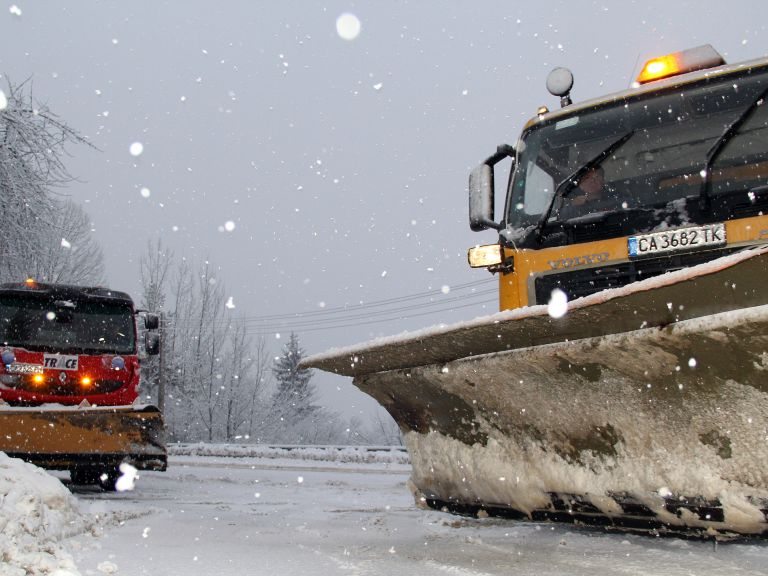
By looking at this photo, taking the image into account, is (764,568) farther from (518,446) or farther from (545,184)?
(545,184)

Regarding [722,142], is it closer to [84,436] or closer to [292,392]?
[84,436]

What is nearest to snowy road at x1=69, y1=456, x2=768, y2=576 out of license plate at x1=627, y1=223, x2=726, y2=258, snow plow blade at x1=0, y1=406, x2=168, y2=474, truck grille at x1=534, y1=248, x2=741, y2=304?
snow plow blade at x1=0, y1=406, x2=168, y2=474

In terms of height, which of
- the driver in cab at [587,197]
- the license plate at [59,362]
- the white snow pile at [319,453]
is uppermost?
the driver in cab at [587,197]

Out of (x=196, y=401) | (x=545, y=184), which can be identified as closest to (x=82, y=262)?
(x=196, y=401)

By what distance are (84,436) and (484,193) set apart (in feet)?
12.8

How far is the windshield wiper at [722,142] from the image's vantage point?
152 inches

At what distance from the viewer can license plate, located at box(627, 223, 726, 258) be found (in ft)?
12.1

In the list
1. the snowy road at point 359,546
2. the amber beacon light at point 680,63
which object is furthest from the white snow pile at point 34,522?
the amber beacon light at point 680,63

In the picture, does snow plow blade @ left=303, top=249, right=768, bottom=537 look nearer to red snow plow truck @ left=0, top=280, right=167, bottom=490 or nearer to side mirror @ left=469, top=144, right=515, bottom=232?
side mirror @ left=469, top=144, right=515, bottom=232

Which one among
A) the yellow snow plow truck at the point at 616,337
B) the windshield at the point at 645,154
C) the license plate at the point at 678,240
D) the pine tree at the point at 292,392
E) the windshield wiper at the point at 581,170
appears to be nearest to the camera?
the yellow snow plow truck at the point at 616,337

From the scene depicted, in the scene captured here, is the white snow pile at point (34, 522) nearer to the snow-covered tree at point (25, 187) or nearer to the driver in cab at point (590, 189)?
the driver in cab at point (590, 189)

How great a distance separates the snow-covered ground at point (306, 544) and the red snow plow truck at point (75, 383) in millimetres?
680

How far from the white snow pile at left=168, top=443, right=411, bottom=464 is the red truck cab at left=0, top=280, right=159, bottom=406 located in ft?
27.4

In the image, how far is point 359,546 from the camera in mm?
3822
